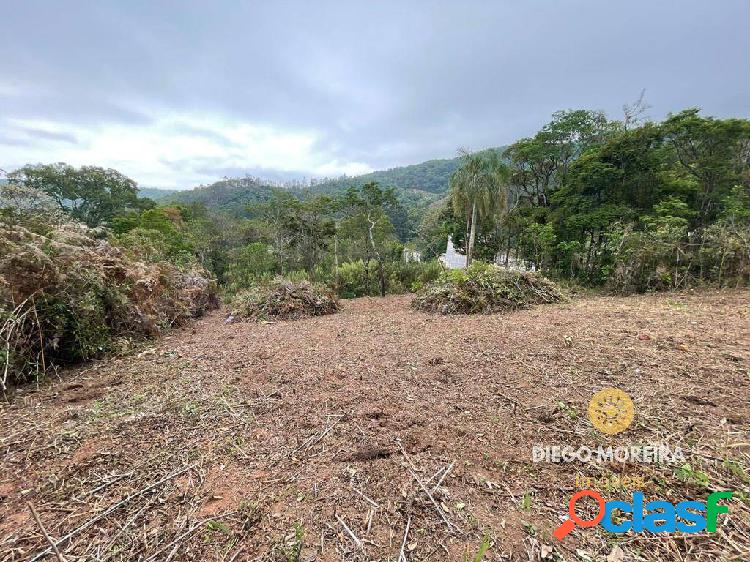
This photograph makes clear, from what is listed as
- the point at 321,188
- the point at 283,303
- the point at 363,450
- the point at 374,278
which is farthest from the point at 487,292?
the point at 321,188

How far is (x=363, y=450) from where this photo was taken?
1.81 metres

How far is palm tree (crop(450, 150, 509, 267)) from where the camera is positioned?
11.8 meters

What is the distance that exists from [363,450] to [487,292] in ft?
15.9

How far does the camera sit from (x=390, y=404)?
7.58ft

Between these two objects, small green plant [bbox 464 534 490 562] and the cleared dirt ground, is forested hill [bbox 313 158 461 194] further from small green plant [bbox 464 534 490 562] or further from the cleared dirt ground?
small green plant [bbox 464 534 490 562]

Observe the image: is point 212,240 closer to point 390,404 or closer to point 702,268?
point 390,404

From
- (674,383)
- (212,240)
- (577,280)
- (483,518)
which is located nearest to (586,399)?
(674,383)

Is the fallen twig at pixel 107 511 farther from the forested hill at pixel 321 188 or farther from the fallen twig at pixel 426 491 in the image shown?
the forested hill at pixel 321 188

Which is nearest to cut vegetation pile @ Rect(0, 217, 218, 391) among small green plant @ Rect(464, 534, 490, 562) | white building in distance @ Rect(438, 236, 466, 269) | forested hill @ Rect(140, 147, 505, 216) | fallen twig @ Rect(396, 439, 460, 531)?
fallen twig @ Rect(396, 439, 460, 531)

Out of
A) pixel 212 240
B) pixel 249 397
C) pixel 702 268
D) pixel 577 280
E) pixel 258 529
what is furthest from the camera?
pixel 212 240

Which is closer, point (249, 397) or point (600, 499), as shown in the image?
point (600, 499)

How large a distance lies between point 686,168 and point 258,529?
1417cm

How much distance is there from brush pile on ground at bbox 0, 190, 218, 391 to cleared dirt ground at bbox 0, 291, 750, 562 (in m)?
0.27

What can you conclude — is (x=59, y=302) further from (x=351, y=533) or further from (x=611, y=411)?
(x=611, y=411)
